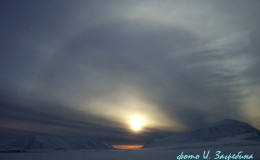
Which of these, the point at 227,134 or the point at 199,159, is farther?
the point at 227,134

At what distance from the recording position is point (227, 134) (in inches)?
7692

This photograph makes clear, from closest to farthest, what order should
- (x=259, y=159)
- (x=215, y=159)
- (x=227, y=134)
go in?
(x=259, y=159) < (x=215, y=159) < (x=227, y=134)

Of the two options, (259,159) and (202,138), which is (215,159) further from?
(202,138)

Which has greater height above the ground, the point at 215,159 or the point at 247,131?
the point at 247,131

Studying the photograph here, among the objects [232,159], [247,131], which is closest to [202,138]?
[247,131]

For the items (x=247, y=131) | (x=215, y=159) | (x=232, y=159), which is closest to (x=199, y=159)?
(x=215, y=159)

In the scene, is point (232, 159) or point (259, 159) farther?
point (232, 159)

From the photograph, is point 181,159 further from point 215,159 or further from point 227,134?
point 227,134

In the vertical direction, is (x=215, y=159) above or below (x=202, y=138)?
below

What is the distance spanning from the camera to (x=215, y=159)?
27953 millimetres

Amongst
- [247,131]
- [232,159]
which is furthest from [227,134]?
[232,159]

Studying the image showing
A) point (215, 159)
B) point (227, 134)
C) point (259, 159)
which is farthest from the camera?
point (227, 134)

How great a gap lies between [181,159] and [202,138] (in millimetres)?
184884

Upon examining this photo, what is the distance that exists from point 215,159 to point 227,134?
188618mm
